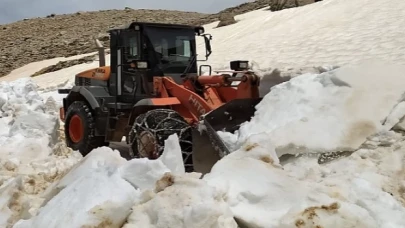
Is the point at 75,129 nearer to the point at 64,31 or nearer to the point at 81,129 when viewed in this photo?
the point at 81,129

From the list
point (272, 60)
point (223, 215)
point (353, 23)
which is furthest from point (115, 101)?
point (353, 23)

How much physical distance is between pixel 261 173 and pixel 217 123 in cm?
213

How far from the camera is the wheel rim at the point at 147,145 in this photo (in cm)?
616

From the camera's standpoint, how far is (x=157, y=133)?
20.1 ft

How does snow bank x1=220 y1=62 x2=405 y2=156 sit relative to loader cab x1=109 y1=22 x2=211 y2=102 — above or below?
below

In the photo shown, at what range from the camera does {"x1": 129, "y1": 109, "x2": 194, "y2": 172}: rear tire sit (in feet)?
20.0

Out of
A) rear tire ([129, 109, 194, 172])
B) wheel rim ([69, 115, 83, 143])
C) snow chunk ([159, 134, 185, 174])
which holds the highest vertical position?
snow chunk ([159, 134, 185, 174])

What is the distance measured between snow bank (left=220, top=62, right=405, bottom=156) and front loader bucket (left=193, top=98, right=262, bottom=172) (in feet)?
0.72

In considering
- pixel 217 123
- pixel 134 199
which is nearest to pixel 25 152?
pixel 217 123

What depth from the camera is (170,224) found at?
322 centimetres

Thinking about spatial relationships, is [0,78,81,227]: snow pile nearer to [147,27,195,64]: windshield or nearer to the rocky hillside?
[147,27,195,64]: windshield

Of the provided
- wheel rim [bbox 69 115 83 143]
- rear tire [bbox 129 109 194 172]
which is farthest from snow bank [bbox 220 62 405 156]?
wheel rim [bbox 69 115 83 143]

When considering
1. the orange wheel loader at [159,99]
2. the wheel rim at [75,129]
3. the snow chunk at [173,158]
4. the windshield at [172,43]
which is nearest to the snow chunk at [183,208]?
the snow chunk at [173,158]

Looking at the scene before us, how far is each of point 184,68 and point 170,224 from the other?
449 centimetres
